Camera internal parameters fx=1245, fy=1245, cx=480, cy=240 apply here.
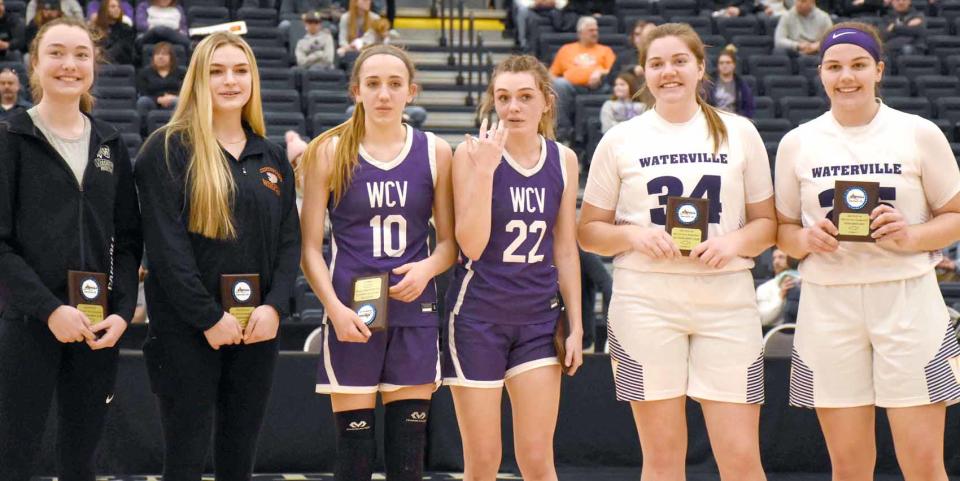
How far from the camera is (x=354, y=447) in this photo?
410 centimetres

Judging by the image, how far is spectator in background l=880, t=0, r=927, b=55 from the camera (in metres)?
13.4

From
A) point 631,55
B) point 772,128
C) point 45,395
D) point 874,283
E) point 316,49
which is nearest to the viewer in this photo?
point 45,395

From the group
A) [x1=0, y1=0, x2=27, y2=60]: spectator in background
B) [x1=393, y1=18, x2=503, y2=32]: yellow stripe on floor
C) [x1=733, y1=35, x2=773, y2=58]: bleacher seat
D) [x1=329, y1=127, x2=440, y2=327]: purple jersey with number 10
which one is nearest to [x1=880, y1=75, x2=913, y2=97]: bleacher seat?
[x1=733, y1=35, x2=773, y2=58]: bleacher seat

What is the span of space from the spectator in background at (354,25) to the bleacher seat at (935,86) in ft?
17.9

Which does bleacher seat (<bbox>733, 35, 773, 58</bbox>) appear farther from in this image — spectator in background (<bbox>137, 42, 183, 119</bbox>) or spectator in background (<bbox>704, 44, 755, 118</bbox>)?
spectator in background (<bbox>137, 42, 183, 119</bbox>)

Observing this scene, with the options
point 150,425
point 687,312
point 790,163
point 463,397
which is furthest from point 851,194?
point 150,425

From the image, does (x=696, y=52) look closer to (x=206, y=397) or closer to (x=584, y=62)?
(x=206, y=397)

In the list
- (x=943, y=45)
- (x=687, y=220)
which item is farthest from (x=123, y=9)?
(x=687, y=220)

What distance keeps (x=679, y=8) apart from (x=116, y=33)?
5.87 meters

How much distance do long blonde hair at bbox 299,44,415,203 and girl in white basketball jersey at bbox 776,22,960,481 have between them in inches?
57.1

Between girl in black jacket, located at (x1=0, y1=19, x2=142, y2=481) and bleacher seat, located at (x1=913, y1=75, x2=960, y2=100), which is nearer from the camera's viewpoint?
girl in black jacket, located at (x1=0, y1=19, x2=142, y2=481)

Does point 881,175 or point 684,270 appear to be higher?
point 881,175

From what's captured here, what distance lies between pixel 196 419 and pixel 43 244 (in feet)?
2.39

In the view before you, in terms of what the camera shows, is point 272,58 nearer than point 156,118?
No
